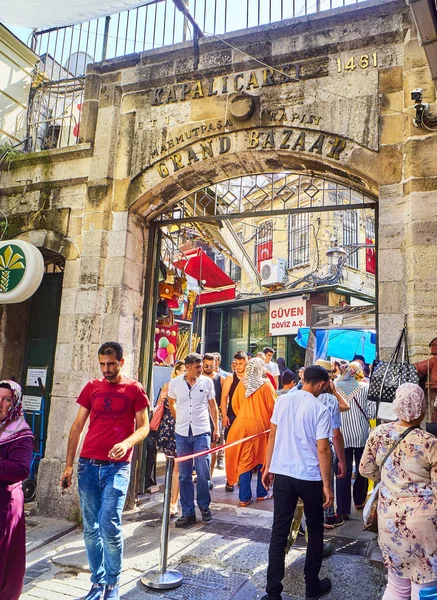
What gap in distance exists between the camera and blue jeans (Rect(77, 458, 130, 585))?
3371mm

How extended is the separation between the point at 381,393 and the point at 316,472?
882 millimetres

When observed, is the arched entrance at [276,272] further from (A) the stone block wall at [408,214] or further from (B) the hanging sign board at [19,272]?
(A) the stone block wall at [408,214]

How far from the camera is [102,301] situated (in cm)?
589

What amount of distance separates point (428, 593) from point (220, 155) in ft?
14.7

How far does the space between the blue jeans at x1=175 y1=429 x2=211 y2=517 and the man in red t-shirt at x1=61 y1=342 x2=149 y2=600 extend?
65.5 inches

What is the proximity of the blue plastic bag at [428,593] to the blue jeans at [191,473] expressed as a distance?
9.33ft

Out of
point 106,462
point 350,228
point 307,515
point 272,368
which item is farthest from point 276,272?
point 106,462

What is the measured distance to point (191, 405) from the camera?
534cm

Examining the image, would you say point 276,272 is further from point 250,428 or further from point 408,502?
point 408,502

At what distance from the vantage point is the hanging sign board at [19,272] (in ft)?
19.0

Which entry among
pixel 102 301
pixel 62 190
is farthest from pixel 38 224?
pixel 102 301

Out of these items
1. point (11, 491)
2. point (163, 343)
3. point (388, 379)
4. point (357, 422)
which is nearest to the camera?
point (11, 491)

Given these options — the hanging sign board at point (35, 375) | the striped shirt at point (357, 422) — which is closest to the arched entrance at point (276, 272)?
the hanging sign board at point (35, 375)

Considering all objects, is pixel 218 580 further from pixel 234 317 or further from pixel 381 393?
pixel 234 317
